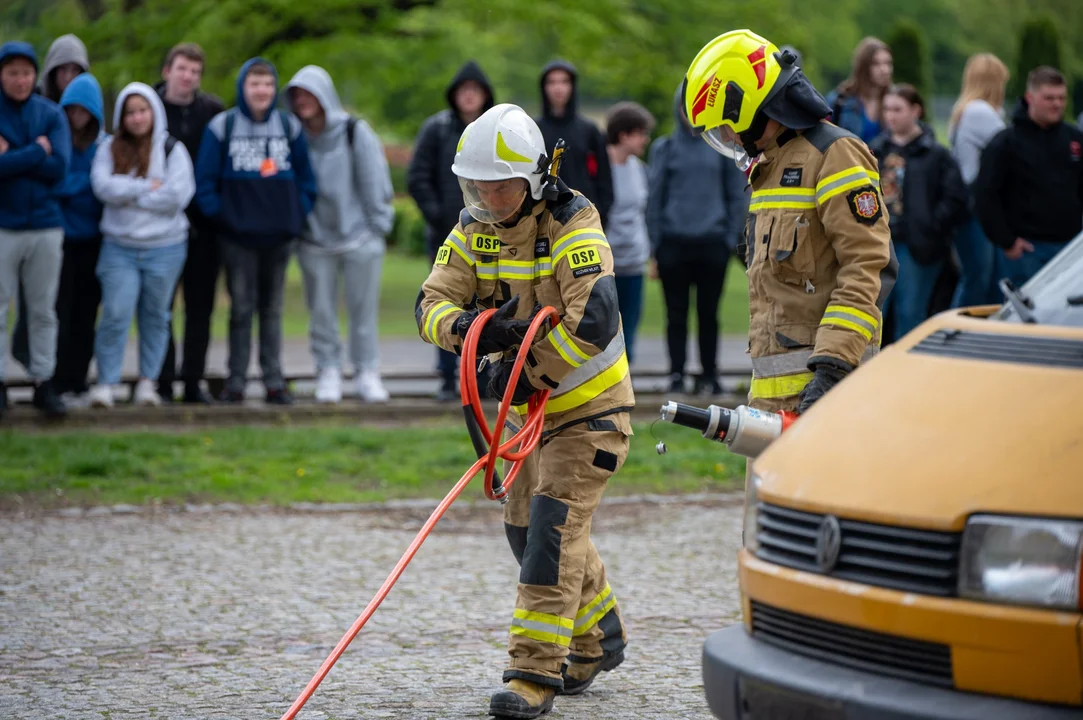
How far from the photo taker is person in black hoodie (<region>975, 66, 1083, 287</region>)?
37.2ft

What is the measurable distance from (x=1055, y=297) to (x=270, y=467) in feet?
21.5

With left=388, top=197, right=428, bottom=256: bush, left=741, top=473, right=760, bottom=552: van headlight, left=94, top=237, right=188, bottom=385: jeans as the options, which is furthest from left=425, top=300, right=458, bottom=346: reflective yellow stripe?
left=388, top=197, right=428, bottom=256: bush

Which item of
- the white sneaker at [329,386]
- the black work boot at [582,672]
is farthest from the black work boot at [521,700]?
the white sneaker at [329,386]

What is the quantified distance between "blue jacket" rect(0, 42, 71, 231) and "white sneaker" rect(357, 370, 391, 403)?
2656 mm

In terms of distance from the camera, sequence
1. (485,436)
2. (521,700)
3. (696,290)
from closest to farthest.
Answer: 1. (521,700)
2. (485,436)
3. (696,290)

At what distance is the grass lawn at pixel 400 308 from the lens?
20202 mm

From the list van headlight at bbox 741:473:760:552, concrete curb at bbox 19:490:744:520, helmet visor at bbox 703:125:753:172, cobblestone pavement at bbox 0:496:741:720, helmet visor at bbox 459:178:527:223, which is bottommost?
concrete curb at bbox 19:490:744:520

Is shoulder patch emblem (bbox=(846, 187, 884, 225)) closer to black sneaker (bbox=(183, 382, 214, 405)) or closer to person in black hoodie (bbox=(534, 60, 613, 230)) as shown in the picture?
person in black hoodie (bbox=(534, 60, 613, 230))

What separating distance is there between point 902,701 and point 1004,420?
2.17 ft

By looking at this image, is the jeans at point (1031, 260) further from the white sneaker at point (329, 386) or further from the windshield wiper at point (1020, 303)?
the windshield wiper at point (1020, 303)

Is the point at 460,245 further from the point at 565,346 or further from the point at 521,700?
the point at 521,700

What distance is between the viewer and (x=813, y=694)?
347 cm

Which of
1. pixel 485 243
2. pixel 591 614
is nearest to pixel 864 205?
pixel 485 243

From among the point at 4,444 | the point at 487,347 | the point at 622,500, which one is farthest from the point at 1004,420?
the point at 4,444
